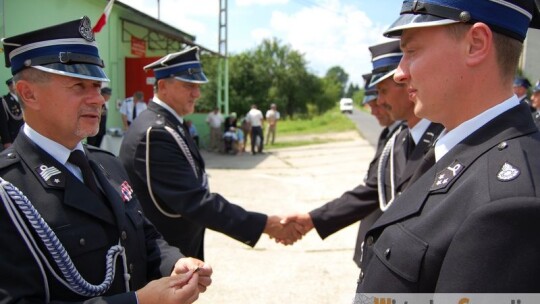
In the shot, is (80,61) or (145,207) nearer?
(80,61)

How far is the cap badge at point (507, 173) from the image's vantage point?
3.65 feet

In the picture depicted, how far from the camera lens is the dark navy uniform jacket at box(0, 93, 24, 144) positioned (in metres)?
5.12

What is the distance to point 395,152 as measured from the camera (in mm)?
2949

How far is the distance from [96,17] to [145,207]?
8.03m

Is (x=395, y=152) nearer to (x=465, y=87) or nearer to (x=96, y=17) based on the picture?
(x=465, y=87)

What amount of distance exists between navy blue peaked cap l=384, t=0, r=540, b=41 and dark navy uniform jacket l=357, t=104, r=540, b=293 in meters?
0.24

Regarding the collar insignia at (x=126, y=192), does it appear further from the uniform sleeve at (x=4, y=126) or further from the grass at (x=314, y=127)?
the grass at (x=314, y=127)

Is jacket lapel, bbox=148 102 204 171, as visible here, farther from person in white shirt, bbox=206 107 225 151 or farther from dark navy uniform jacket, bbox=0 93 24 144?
person in white shirt, bbox=206 107 225 151

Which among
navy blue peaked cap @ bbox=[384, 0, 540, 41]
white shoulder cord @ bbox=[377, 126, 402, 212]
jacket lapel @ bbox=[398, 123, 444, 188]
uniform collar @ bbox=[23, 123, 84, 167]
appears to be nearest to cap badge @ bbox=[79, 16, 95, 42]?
uniform collar @ bbox=[23, 123, 84, 167]

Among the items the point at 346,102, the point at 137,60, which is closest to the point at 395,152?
the point at 137,60

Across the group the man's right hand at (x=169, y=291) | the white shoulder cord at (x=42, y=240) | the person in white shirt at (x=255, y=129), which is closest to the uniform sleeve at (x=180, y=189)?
the man's right hand at (x=169, y=291)

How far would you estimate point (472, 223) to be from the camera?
1092 mm

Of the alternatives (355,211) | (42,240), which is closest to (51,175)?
(42,240)

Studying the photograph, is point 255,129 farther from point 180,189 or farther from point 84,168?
point 84,168
